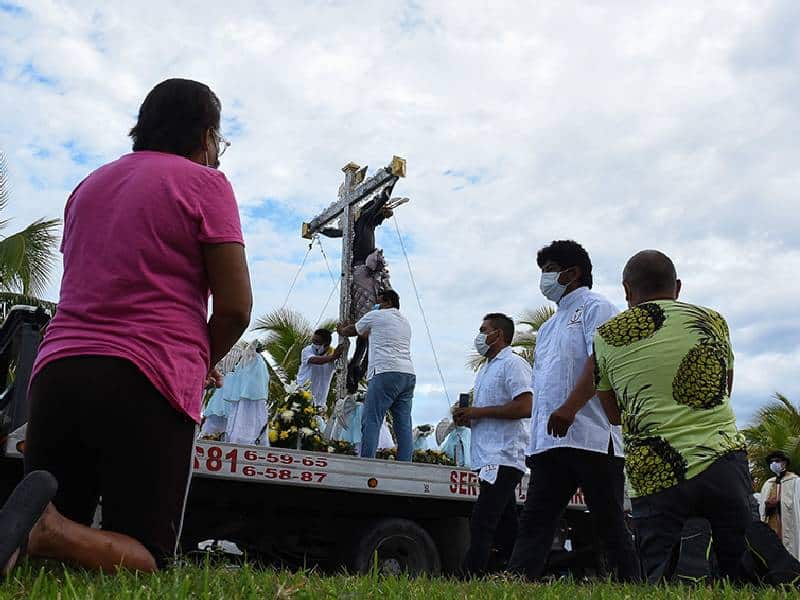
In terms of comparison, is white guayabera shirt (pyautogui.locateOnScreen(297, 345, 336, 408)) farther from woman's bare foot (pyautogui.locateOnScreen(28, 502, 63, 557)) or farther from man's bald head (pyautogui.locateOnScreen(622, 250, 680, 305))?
woman's bare foot (pyautogui.locateOnScreen(28, 502, 63, 557))

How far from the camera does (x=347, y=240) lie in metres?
13.0

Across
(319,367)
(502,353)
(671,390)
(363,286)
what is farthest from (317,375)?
(671,390)

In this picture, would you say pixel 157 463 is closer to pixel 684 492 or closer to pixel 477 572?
pixel 684 492

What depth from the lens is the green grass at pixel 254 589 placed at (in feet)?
6.73

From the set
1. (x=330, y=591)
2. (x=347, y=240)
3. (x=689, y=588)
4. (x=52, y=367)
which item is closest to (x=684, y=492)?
(x=689, y=588)

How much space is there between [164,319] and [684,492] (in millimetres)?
2084

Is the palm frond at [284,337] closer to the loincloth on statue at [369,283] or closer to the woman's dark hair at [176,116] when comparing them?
the loincloth on statue at [369,283]

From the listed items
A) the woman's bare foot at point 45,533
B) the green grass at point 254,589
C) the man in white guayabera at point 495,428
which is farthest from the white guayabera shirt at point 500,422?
the woman's bare foot at point 45,533

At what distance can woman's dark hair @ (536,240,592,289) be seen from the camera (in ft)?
17.1

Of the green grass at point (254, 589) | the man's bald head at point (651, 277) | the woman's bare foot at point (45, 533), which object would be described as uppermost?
the man's bald head at point (651, 277)

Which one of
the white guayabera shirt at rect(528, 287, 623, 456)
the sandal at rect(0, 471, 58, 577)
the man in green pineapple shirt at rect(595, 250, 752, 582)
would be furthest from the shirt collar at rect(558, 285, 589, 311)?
the sandal at rect(0, 471, 58, 577)

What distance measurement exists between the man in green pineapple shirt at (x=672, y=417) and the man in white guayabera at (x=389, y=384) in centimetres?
403

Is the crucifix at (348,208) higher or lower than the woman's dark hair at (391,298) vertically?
higher

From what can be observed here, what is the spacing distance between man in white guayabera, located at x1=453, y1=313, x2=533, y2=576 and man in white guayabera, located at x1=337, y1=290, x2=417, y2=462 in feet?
5.17
